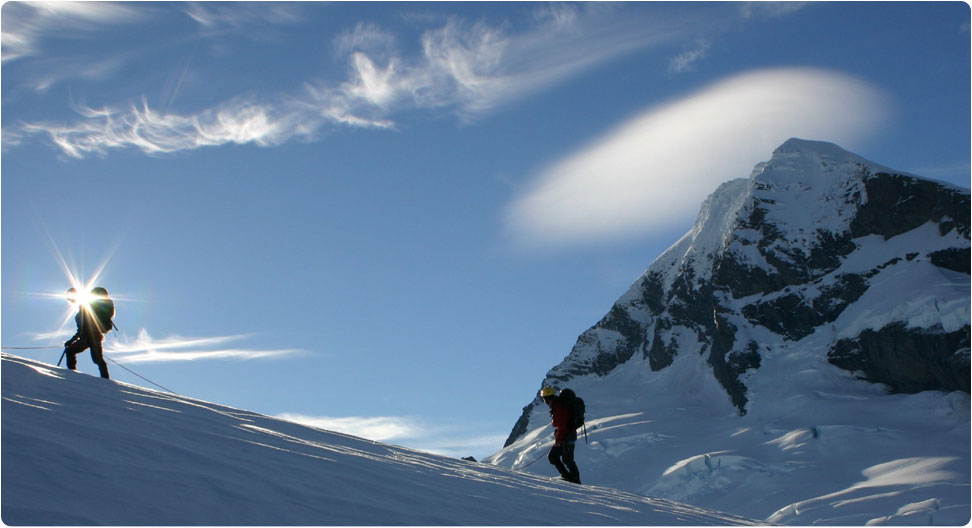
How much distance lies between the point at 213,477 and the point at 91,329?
9030 mm

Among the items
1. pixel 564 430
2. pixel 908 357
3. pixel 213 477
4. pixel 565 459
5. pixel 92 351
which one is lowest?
pixel 213 477

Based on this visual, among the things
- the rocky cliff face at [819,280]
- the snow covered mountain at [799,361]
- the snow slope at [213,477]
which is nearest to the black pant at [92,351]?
the snow slope at [213,477]

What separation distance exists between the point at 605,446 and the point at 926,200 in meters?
58.2

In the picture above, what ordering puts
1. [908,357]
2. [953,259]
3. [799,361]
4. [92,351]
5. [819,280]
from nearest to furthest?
[92,351] → [908,357] → [953,259] → [799,361] → [819,280]

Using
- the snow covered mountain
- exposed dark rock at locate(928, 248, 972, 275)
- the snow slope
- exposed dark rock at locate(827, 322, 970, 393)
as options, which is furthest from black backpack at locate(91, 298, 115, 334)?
exposed dark rock at locate(928, 248, 972, 275)

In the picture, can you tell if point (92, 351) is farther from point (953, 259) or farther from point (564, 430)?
point (953, 259)

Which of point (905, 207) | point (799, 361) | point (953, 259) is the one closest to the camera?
point (953, 259)

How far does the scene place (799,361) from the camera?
108812mm

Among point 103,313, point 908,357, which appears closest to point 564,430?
point 103,313

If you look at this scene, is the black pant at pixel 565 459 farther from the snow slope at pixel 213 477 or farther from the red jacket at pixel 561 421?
the snow slope at pixel 213 477

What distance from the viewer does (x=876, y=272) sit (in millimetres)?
111562

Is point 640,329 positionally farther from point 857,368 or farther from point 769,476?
point 769,476

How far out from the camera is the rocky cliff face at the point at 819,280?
9856cm

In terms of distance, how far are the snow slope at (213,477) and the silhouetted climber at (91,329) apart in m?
2.93
